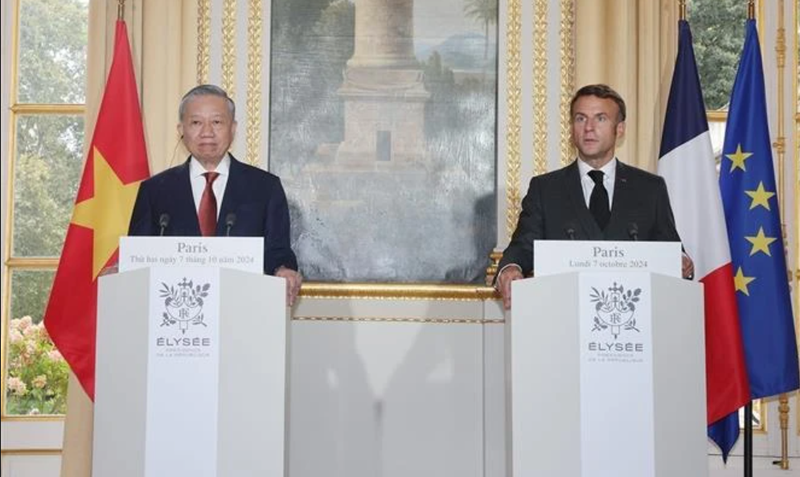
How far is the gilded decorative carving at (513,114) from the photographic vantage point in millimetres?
4422

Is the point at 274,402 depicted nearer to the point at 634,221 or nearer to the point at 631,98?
the point at 634,221

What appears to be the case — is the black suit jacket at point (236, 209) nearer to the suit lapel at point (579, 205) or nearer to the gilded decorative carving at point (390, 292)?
the gilded decorative carving at point (390, 292)

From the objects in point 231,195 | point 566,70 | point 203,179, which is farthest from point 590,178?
→ point 203,179

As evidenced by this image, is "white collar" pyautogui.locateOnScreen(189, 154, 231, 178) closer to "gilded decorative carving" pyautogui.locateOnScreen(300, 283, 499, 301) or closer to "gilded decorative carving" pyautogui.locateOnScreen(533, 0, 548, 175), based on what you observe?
"gilded decorative carving" pyautogui.locateOnScreen(300, 283, 499, 301)

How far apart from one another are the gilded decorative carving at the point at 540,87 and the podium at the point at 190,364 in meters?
1.96

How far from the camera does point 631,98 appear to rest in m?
4.39

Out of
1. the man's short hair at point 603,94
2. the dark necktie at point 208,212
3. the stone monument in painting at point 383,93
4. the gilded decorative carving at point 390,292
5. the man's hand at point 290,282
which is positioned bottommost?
the man's hand at point 290,282

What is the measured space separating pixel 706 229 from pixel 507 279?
1.30 m

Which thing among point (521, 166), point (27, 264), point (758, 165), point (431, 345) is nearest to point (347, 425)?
point (431, 345)

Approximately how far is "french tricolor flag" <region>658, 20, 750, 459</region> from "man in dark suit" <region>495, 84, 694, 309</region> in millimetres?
564

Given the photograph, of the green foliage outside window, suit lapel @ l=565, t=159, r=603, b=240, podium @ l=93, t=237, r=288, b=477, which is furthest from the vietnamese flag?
the green foliage outside window

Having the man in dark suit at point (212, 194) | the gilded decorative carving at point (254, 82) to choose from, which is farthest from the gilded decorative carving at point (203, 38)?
the man in dark suit at point (212, 194)

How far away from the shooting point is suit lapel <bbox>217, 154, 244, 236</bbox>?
345 centimetres

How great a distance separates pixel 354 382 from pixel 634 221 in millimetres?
1489
